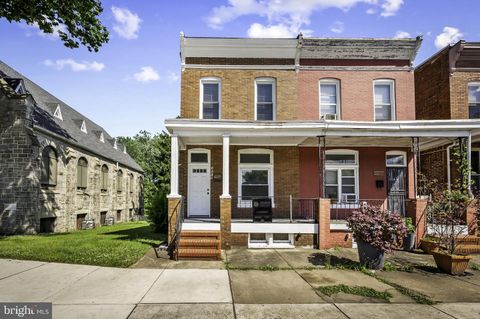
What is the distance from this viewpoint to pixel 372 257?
317 inches

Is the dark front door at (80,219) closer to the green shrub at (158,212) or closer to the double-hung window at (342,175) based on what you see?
the green shrub at (158,212)

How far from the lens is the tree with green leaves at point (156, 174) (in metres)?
14.3

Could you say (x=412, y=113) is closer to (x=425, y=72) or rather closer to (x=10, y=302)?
(x=425, y=72)

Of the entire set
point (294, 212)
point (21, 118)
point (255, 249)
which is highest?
point (21, 118)

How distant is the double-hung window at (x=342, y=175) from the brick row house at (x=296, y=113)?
5 cm

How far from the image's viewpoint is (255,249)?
10422 millimetres

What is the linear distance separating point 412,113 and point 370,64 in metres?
2.98

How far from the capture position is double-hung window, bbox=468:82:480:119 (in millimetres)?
13695

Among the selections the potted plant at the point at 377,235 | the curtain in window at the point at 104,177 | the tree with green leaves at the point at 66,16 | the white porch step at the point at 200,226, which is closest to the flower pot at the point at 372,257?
the potted plant at the point at 377,235

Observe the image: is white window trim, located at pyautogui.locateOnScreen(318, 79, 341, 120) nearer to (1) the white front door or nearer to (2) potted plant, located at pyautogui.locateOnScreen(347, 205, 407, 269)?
(1) the white front door

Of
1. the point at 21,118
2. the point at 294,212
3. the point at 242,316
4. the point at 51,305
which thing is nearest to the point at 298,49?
the point at 294,212

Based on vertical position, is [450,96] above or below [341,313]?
above

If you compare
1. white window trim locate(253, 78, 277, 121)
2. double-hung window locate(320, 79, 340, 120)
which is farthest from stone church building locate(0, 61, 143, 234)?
double-hung window locate(320, 79, 340, 120)

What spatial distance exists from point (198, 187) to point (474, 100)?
527 inches
